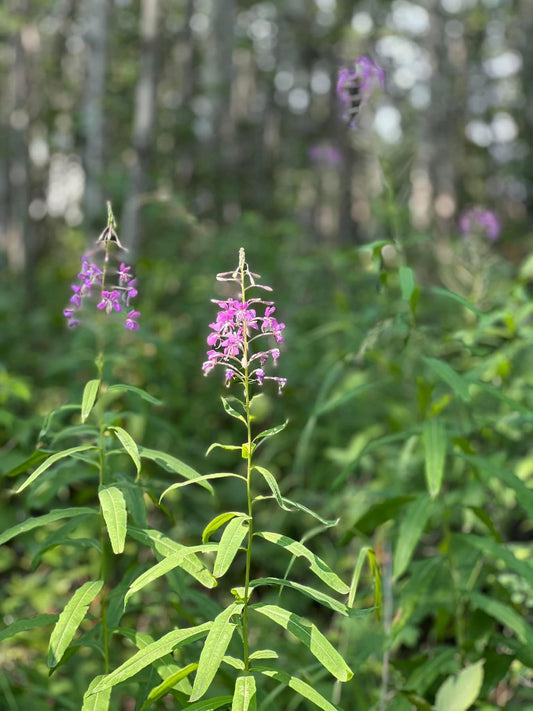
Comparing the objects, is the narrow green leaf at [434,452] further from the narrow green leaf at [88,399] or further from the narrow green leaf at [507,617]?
the narrow green leaf at [88,399]

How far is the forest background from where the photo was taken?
2.77 meters

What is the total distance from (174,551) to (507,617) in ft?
4.01

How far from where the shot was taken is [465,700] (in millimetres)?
2449

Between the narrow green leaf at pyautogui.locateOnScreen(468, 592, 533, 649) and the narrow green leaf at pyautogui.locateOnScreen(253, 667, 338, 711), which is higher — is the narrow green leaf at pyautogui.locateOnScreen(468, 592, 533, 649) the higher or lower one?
the lower one

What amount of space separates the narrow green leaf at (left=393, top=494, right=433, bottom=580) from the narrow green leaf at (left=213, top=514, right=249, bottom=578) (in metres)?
0.83

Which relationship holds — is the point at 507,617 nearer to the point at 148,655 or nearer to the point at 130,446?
the point at 148,655

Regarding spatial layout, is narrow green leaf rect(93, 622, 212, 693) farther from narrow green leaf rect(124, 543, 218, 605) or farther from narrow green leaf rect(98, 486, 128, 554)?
narrow green leaf rect(98, 486, 128, 554)

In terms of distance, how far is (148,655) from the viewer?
1769 millimetres

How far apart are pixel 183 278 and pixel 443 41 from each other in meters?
11.4

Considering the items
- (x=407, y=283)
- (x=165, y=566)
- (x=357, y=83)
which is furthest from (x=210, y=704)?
(x=357, y=83)

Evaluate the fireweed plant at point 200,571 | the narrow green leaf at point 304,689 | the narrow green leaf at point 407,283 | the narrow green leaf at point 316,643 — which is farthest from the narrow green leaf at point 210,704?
the narrow green leaf at point 407,283

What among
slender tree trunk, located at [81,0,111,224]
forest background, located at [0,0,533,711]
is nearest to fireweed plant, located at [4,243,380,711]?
forest background, located at [0,0,533,711]

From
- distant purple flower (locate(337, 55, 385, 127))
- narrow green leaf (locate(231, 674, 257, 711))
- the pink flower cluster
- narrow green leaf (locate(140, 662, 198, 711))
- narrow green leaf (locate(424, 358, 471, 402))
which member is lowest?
narrow green leaf (locate(140, 662, 198, 711))

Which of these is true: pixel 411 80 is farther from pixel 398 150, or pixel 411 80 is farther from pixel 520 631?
pixel 520 631
